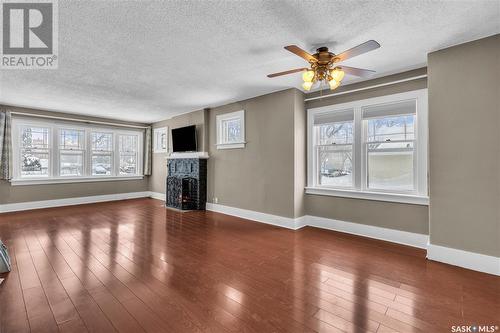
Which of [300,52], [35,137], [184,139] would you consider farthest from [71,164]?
[300,52]

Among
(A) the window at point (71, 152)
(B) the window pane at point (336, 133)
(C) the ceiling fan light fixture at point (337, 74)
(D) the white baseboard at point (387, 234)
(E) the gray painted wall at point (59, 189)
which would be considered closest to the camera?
(C) the ceiling fan light fixture at point (337, 74)

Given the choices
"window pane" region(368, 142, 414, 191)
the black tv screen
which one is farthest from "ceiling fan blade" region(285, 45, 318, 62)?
the black tv screen

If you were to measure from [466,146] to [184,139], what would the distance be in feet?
18.9

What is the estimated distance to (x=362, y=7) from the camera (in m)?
2.15

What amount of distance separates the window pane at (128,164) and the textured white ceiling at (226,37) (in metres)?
3.64

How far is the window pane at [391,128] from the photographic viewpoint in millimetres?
3623

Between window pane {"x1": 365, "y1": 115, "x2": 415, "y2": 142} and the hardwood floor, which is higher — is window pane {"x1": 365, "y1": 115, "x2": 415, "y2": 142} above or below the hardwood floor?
above

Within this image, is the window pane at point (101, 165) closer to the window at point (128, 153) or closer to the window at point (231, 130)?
the window at point (128, 153)

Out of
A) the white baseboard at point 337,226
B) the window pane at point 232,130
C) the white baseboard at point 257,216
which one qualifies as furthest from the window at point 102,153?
the white baseboard at point 337,226

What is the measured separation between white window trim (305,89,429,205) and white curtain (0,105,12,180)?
6.90 m

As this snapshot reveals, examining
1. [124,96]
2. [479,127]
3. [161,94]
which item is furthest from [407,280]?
[124,96]

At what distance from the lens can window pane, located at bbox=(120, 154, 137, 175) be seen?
307 inches

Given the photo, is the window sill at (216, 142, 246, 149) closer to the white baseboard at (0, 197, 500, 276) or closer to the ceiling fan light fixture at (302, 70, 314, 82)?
the white baseboard at (0, 197, 500, 276)

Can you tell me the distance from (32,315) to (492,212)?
4.54 meters
